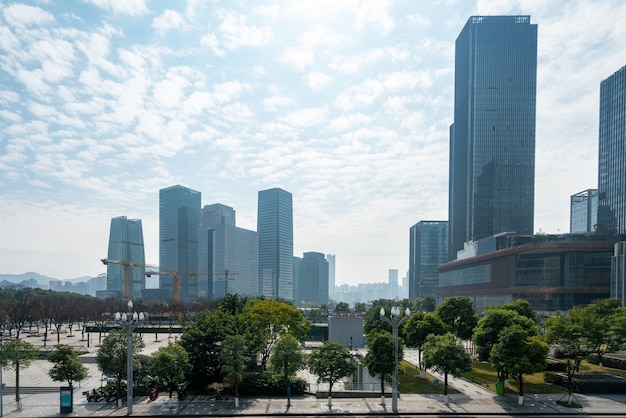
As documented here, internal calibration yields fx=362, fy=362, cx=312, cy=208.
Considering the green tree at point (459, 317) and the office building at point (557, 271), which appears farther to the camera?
the office building at point (557, 271)

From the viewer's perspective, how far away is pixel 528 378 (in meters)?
39.5

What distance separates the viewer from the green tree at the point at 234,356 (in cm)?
3086

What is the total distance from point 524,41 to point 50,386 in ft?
585

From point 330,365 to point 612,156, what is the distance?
142340 millimetres

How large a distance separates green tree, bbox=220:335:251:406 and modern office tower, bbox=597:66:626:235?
133 metres

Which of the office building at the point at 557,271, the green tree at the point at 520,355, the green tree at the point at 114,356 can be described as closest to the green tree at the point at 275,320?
the green tree at the point at 114,356

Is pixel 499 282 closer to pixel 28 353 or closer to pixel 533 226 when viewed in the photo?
pixel 533 226

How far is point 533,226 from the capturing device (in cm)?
14738

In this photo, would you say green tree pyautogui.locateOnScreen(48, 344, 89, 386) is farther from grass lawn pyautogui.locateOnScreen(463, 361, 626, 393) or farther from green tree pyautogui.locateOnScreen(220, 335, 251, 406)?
grass lawn pyautogui.locateOnScreen(463, 361, 626, 393)

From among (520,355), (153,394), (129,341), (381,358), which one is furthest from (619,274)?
(129,341)

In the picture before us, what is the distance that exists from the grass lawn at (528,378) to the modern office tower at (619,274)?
4464 centimetres

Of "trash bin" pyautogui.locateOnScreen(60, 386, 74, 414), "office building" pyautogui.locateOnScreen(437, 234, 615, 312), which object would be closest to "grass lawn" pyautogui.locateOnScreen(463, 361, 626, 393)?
"trash bin" pyautogui.locateOnScreen(60, 386, 74, 414)

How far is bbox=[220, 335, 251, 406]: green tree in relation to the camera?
30859 mm

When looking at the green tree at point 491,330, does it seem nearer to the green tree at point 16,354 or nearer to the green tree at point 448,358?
the green tree at point 448,358
